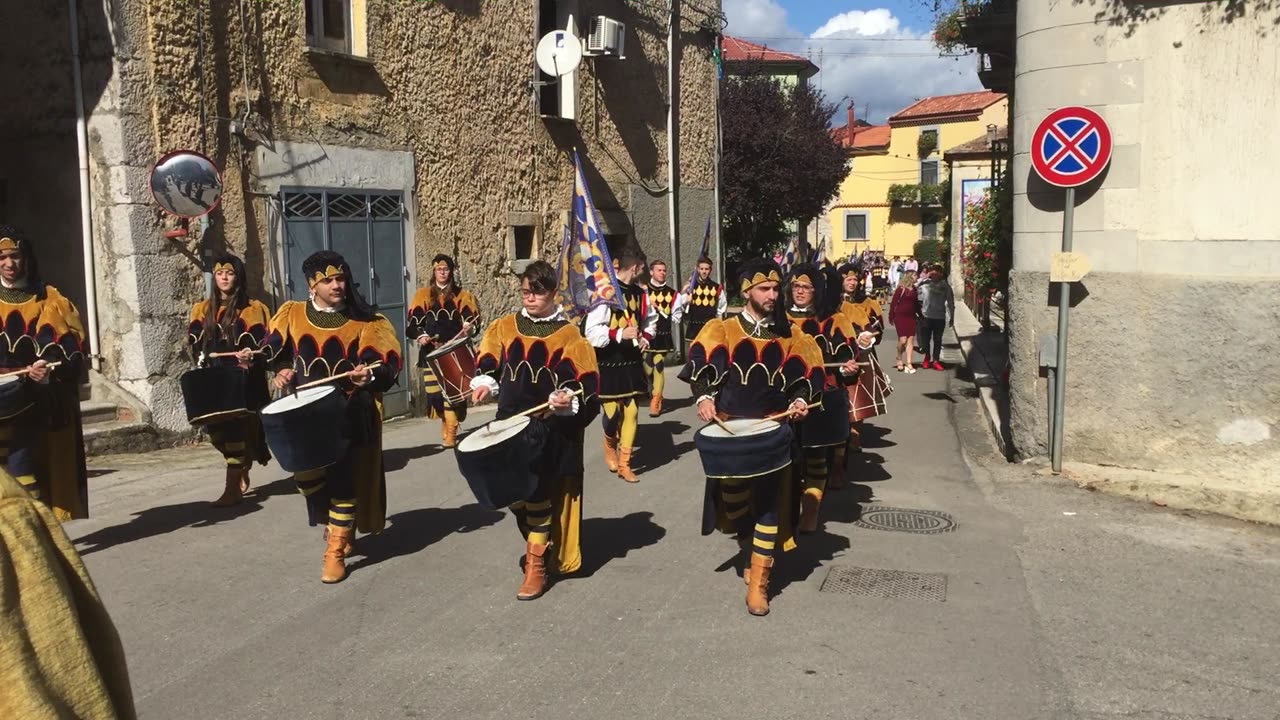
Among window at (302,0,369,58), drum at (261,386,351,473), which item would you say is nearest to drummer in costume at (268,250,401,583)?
drum at (261,386,351,473)

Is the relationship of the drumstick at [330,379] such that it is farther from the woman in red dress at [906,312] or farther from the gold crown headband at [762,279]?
the woman in red dress at [906,312]

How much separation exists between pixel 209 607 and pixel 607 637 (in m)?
2.13

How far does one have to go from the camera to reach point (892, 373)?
17.7 meters

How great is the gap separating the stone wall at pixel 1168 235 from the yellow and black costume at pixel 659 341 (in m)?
4.62

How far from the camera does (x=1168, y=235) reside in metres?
8.23

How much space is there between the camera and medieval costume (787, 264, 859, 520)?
654 centimetres

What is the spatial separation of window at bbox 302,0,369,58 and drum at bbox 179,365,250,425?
5.63 metres

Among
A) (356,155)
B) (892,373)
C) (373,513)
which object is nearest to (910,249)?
(892,373)

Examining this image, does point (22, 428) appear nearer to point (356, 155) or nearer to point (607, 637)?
point (607, 637)

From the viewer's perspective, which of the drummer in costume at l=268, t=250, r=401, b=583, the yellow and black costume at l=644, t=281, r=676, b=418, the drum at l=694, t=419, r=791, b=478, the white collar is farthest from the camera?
the yellow and black costume at l=644, t=281, r=676, b=418

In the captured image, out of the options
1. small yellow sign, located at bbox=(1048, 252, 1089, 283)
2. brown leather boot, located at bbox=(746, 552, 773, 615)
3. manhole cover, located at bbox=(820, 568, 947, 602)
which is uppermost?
small yellow sign, located at bbox=(1048, 252, 1089, 283)

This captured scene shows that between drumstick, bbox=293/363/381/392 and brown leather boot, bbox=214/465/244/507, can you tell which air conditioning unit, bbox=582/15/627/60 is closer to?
brown leather boot, bbox=214/465/244/507

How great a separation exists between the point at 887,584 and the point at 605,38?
1204cm

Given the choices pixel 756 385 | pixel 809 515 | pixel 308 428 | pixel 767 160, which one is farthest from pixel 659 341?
A: pixel 767 160
